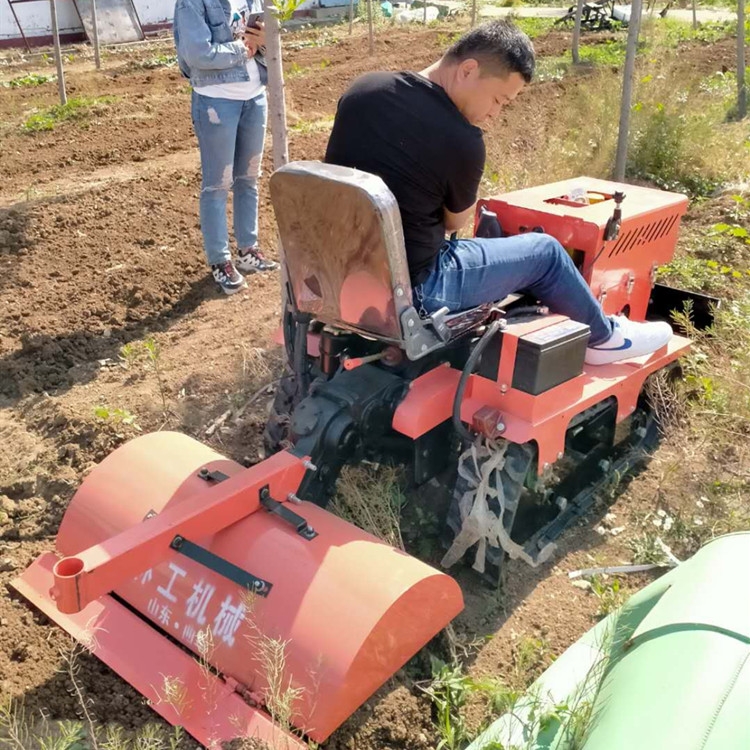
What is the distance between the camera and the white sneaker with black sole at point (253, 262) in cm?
549

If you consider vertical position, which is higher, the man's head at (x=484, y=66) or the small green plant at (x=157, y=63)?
the man's head at (x=484, y=66)

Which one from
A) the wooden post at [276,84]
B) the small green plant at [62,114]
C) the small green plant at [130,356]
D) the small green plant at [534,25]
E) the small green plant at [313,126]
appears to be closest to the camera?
the wooden post at [276,84]

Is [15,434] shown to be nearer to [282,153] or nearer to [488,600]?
[282,153]

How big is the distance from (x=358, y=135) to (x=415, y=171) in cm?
23

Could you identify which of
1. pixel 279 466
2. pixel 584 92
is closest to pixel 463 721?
pixel 279 466

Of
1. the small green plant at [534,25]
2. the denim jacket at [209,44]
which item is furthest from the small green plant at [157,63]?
the denim jacket at [209,44]

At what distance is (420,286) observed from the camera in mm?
2789

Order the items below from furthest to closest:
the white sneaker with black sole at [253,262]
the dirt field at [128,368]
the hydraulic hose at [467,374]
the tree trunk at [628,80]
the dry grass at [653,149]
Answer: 1. the dry grass at [653,149]
2. the tree trunk at [628,80]
3. the white sneaker with black sole at [253,262]
4. the hydraulic hose at [467,374]
5. the dirt field at [128,368]

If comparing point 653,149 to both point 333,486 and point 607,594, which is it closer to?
point 607,594

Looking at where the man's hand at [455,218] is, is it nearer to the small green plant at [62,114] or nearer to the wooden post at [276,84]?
the wooden post at [276,84]

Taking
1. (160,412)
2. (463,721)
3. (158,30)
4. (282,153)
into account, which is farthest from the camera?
(158,30)

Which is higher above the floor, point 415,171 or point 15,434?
point 415,171

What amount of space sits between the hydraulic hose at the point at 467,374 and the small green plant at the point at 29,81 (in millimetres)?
11587

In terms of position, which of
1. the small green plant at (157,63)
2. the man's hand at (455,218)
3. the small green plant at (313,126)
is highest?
the man's hand at (455,218)
